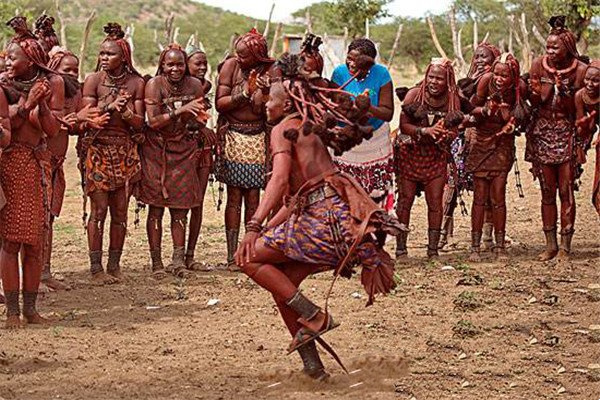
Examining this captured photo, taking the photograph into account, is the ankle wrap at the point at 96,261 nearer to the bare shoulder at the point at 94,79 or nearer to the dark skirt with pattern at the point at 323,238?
the bare shoulder at the point at 94,79

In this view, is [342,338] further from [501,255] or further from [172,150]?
[501,255]

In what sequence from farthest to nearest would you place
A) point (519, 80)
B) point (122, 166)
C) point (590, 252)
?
point (590, 252), point (519, 80), point (122, 166)

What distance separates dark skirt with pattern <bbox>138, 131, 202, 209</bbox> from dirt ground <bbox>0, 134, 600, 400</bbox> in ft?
2.16

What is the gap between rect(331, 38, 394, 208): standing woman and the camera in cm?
869

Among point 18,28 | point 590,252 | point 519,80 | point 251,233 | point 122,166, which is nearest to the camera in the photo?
point 251,233

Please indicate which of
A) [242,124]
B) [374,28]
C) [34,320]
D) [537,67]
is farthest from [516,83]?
[374,28]

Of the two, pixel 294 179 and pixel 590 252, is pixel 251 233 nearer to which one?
pixel 294 179

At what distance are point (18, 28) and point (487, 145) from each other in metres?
4.04

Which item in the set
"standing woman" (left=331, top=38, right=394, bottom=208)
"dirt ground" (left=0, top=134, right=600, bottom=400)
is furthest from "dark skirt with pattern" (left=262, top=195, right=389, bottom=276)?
"standing woman" (left=331, top=38, right=394, bottom=208)

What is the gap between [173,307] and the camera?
26.5 feet

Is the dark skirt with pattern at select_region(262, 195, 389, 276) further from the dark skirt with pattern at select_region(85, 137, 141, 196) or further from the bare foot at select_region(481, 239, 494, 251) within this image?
the bare foot at select_region(481, 239, 494, 251)

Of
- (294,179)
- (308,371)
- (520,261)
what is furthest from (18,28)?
(520,261)

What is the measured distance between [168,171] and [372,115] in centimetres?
171

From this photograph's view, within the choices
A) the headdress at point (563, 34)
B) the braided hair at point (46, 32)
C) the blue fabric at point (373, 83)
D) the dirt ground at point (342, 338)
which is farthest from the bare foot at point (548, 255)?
the braided hair at point (46, 32)
